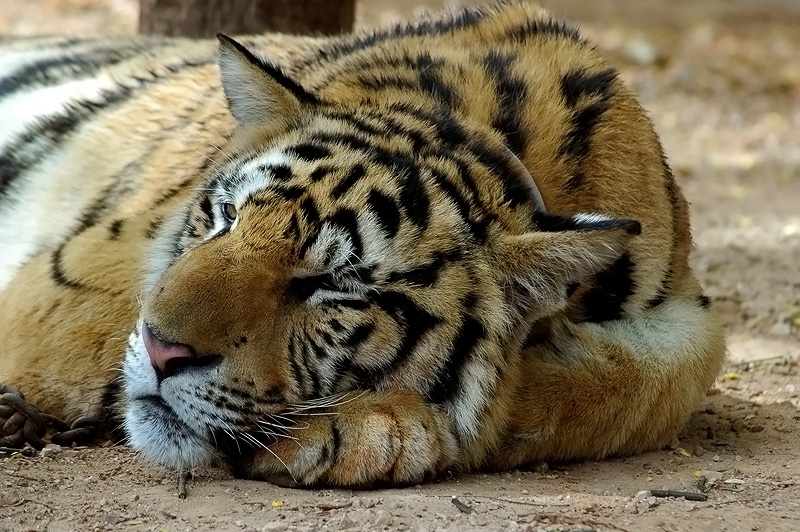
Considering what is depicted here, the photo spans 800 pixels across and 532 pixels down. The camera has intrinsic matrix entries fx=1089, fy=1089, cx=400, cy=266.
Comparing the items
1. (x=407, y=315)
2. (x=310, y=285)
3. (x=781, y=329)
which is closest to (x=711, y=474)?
(x=407, y=315)

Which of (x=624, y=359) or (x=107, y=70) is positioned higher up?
(x=107, y=70)

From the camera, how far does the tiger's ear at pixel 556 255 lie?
221cm

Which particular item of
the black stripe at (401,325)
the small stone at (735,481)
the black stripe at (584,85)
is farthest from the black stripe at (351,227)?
the small stone at (735,481)

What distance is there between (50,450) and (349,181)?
3.05 feet

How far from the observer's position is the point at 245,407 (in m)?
2.23

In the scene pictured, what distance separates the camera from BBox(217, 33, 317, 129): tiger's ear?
102 inches

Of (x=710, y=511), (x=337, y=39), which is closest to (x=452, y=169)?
(x=710, y=511)

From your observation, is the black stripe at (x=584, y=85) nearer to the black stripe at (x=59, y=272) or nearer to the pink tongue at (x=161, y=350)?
the pink tongue at (x=161, y=350)

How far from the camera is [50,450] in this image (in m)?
2.50

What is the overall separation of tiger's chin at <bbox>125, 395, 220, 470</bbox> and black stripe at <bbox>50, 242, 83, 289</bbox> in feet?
2.03

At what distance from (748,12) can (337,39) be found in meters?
7.58

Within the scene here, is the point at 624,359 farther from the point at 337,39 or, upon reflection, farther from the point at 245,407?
the point at 337,39

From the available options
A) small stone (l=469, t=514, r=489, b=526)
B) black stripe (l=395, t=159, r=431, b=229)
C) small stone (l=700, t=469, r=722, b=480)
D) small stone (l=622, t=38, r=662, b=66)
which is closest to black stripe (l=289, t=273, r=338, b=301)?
black stripe (l=395, t=159, r=431, b=229)

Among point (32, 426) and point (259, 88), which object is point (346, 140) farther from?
point (32, 426)
